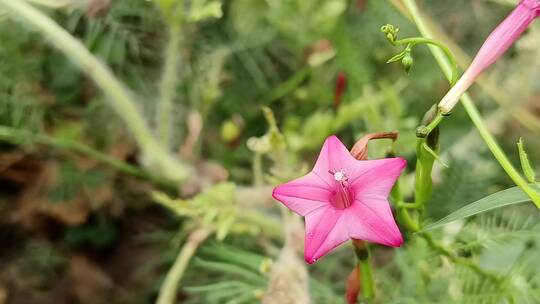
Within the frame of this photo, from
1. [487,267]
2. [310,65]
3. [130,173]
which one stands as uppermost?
[310,65]

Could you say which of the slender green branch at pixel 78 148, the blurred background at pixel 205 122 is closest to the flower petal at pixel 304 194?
the blurred background at pixel 205 122

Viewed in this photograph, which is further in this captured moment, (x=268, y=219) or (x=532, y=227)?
(x=268, y=219)

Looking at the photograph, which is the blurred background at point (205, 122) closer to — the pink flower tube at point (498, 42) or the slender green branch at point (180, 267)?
the slender green branch at point (180, 267)

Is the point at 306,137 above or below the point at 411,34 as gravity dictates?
below

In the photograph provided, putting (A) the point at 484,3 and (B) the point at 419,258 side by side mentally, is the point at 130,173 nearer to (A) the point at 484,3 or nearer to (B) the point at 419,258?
(B) the point at 419,258

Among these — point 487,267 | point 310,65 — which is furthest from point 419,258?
point 310,65

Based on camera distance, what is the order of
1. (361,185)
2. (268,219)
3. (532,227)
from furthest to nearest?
(268,219) < (532,227) < (361,185)
